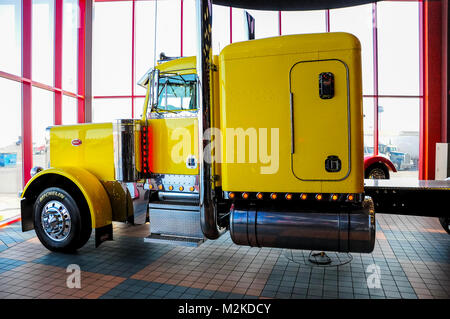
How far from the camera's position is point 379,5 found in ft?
35.9

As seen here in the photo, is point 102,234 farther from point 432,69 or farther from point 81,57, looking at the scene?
point 432,69

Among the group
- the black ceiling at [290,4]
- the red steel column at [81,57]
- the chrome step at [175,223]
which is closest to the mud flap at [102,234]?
the chrome step at [175,223]

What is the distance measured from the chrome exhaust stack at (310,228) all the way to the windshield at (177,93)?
1.40 metres

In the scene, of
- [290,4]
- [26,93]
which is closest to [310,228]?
[290,4]

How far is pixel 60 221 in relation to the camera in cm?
431

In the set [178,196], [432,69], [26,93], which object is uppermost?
[432,69]

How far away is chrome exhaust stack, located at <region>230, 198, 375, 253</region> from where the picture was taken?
10.2ft

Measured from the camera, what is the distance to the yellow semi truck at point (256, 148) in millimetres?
3092

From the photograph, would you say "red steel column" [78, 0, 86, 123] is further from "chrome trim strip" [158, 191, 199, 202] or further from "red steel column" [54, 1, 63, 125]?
"chrome trim strip" [158, 191, 199, 202]

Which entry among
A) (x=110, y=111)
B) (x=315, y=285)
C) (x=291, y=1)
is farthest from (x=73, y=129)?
(x=110, y=111)

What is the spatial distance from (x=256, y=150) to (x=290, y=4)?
4.10 meters

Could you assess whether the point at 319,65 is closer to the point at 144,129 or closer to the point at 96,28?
the point at 144,129

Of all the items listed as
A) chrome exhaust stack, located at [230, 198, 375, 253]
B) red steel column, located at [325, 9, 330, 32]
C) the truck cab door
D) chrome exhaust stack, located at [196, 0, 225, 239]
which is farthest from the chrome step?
red steel column, located at [325, 9, 330, 32]

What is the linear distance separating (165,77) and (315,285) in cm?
276
